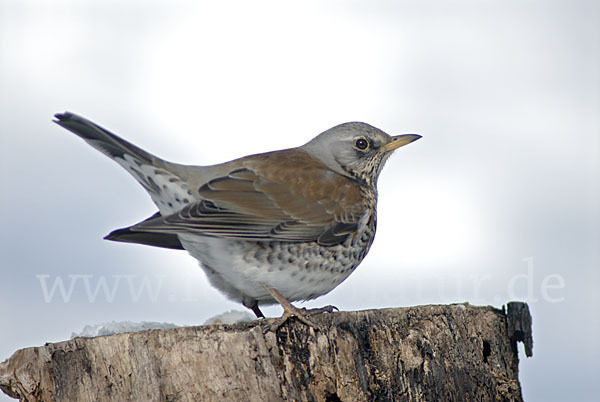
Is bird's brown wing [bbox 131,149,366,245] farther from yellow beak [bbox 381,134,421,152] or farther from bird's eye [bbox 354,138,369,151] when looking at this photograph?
yellow beak [bbox 381,134,421,152]

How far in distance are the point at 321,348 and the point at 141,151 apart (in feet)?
8.16

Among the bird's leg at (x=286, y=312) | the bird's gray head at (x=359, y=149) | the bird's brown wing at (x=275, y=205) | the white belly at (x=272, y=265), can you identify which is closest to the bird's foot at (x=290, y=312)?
the bird's leg at (x=286, y=312)

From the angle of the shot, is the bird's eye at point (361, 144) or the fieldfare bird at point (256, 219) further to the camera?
the bird's eye at point (361, 144)

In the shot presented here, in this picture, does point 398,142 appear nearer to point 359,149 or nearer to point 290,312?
point 359,149

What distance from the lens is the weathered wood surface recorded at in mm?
4152

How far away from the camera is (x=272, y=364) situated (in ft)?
13.6

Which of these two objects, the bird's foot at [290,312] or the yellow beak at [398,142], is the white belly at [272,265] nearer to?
the bird's foot at [290,312]

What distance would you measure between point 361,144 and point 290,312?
8.20 feet

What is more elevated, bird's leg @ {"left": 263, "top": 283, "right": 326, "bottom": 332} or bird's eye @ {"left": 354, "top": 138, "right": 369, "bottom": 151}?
bird's eye @ {"left": 354, "top": 138, "right": 369, "bottom": 151}

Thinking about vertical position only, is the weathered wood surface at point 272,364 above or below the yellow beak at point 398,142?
below

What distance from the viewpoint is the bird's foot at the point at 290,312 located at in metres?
4.39

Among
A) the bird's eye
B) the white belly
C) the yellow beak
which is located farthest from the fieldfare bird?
the yellow beak

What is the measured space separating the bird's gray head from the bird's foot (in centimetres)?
183

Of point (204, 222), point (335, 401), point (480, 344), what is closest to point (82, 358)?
point (204, 222)
